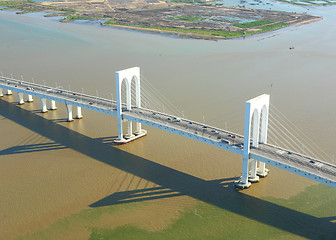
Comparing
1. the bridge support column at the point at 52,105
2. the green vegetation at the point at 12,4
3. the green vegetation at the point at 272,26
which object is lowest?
the bridge support column at the point at 52,105

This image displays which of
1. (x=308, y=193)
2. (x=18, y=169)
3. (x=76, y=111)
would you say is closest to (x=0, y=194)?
(x=18, y=169)

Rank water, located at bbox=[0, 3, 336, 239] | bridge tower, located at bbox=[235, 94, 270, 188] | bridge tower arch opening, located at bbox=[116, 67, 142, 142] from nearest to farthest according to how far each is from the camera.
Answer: water, located at bbox=[0, 3, 336, 239] → bridge tower, located at bbox=[235, 94, 270, 188] → bridge tower arch opening, located at bbox=[116, 67, 142, 142]

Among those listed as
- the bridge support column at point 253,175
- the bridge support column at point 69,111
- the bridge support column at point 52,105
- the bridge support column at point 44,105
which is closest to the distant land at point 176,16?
the bridge support column at point 52,105

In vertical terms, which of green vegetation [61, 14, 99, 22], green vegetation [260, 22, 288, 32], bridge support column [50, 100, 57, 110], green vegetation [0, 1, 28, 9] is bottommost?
bridge support column [50, 100, 57, 110]

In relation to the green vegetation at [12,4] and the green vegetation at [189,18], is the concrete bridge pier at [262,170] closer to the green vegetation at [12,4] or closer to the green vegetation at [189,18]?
the green vegetation at [189,18]

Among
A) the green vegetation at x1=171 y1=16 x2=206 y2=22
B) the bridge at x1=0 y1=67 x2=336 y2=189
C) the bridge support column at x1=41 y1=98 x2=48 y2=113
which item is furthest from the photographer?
the green vegetation at x1=171 y1=16 x2=206 y2=22

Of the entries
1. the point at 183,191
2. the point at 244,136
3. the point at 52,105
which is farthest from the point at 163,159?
the point at 52,105

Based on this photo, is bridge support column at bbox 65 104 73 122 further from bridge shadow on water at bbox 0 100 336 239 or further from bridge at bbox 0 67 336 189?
bridge shadow on water at bbox 0 100 336 239

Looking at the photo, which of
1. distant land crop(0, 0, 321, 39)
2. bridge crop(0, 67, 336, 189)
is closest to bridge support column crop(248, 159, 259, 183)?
bridge crop(0, 67, 336, 189)

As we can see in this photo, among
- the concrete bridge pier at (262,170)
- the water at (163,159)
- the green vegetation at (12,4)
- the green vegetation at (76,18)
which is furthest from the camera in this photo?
the green vegetation at (12,4)
